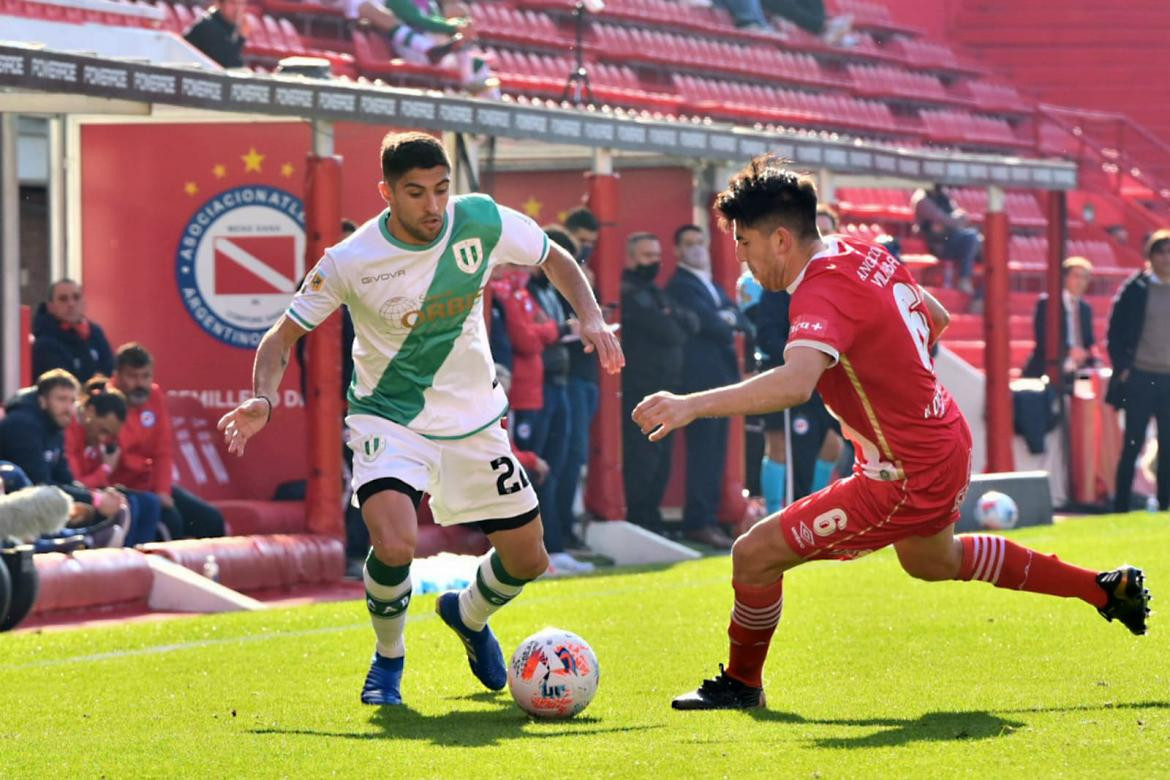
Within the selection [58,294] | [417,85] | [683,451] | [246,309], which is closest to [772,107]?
[417,85]

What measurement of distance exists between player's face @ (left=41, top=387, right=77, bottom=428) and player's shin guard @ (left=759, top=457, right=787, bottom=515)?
5149mm

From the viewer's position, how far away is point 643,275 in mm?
14156

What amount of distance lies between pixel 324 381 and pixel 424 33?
23.2 ft

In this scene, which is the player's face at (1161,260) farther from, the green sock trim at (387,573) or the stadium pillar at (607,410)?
the green sock trim at (387,573)

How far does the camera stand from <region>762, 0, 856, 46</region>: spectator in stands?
28.1 meters

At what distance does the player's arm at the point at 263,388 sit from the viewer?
21.4 ft

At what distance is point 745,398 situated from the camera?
19.1ft

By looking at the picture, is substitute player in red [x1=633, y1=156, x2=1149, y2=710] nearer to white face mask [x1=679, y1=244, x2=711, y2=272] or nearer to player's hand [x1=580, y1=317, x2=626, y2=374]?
player's hand [x1=580, y1=317, x2=626, y2=374]

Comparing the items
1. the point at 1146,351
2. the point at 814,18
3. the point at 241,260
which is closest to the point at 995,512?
the point at 1146,351

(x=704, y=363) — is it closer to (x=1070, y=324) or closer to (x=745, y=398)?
(x=1070, y=324)

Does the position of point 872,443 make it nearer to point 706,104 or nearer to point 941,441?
point 941,441

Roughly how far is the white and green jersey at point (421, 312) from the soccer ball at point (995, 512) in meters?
8.19

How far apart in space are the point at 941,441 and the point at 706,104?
16636 millimetres

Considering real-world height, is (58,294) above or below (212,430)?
above
